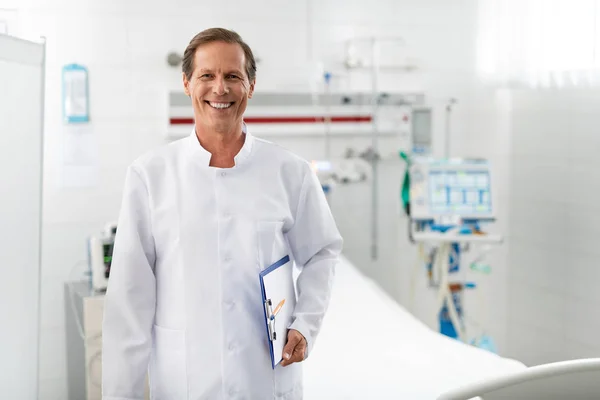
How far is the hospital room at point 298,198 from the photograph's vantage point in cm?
163

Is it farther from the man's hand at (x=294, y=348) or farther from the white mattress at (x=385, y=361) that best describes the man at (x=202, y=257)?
the white mattress at (x=385, y=361)

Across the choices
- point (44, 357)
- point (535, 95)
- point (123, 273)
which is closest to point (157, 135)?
point (44, 357)

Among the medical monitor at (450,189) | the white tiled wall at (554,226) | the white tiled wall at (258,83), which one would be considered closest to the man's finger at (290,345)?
the medical monitor at (450,189)

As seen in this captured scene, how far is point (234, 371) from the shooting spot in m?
1.65

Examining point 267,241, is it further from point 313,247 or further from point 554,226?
point 554,226

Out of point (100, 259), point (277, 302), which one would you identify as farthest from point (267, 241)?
point (100, 259)

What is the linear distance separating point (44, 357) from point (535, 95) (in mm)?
3235

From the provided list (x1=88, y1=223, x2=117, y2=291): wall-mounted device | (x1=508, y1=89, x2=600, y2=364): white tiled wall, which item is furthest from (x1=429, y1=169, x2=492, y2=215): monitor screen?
(x1=88, y1=223, x2=117, y2=291): wall-mounted device

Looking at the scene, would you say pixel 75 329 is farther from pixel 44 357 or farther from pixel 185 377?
Result: pixel 185 377

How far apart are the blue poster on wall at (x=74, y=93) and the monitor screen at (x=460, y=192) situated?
199cm

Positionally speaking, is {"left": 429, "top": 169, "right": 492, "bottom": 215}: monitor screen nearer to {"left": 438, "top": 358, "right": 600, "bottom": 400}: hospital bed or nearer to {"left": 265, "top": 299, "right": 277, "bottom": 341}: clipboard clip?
{"left": 438, "top": 358, "right": 600, "bottom": 400}: hospital bed

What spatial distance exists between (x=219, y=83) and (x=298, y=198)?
349mm

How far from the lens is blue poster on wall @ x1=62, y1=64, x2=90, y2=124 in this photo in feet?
13.1

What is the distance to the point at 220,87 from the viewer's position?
1.58 m
